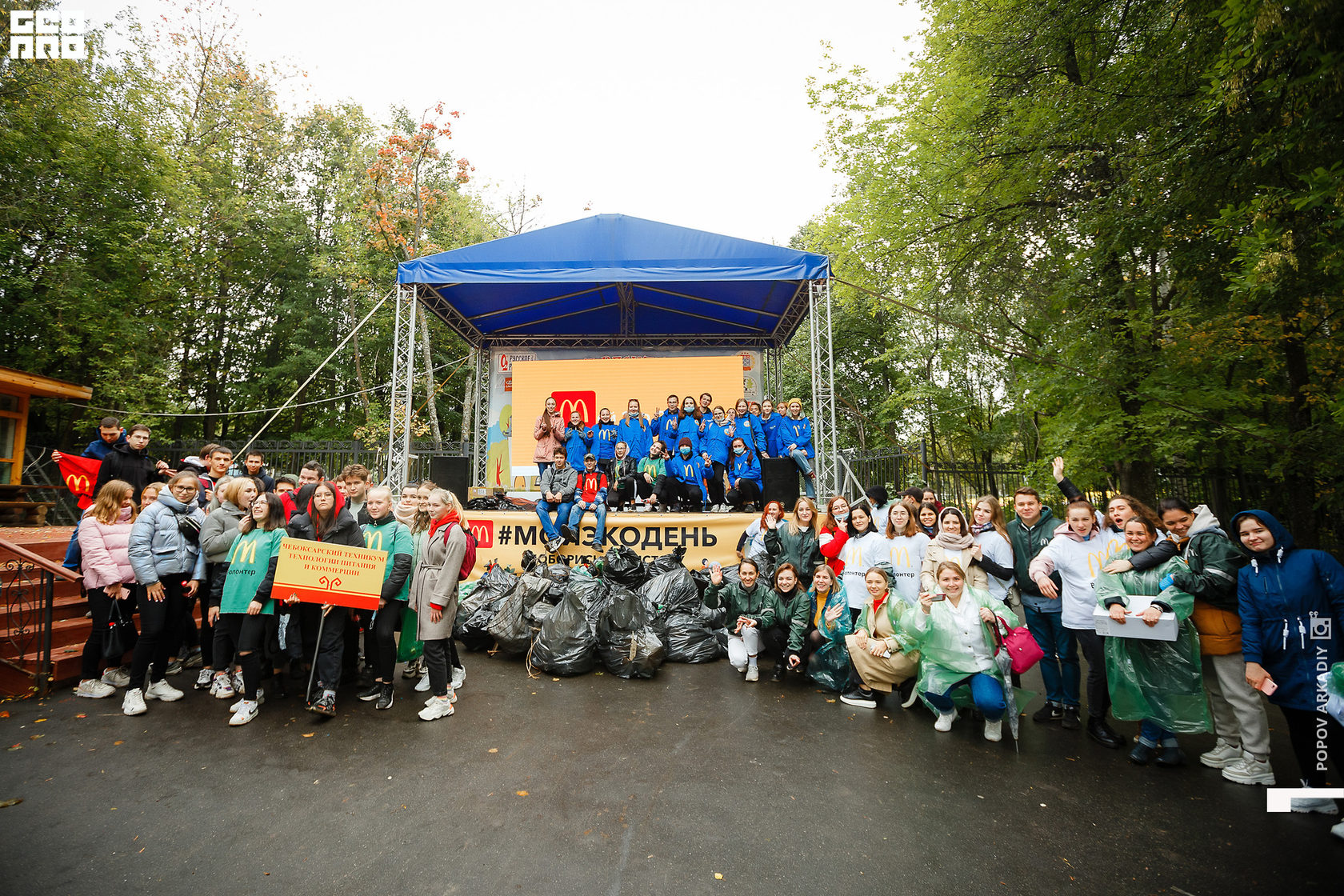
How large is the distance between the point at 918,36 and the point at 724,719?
13.3m

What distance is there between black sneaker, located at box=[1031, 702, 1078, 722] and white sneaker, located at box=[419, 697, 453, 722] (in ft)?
14.3

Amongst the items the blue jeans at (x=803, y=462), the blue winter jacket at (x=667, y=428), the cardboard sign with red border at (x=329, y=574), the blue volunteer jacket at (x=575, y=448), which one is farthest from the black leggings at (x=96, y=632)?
the blue jeans at (x=803, y=462)

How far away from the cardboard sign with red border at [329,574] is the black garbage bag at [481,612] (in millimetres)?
1683

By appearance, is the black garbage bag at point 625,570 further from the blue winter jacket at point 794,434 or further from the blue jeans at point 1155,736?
the blue jeans at point 1155,736

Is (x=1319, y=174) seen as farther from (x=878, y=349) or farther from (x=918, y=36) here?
(x=878, y=349)

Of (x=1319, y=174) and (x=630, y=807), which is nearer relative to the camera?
(x=630, y=807)

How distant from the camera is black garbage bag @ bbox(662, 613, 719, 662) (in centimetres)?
580

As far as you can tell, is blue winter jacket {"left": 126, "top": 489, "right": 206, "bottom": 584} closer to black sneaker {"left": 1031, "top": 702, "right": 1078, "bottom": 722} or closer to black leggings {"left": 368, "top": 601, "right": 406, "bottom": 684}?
black leggings {"left": 368, "top": 601, "right": 406, "bottom": 684}

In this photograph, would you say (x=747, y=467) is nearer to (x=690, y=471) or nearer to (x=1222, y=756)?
(x=690, y=471)

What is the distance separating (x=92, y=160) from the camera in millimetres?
14461

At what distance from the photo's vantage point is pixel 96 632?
459 centimetres

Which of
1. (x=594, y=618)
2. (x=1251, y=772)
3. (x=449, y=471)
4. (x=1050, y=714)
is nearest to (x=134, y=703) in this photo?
(x=594, y=618)

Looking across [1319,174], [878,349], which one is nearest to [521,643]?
[1319,174]

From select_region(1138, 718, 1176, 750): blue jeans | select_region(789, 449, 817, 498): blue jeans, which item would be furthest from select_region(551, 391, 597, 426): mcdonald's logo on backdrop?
select_region(1138, 718, 1176, 750): blue jeans
